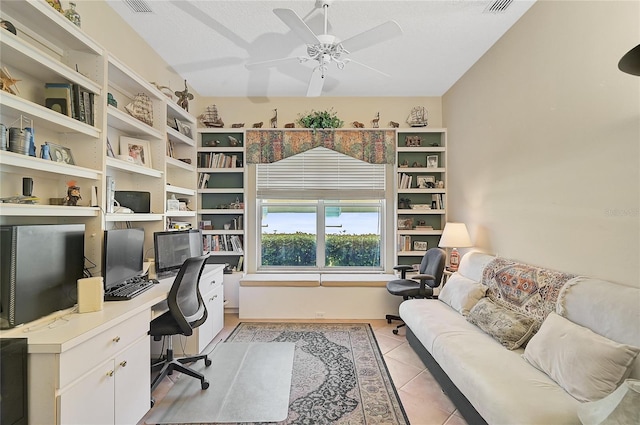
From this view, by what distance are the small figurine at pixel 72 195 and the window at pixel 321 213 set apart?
254 cm

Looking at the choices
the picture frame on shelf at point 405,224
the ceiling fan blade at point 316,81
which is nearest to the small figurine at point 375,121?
the ceiling fan blade at point 316,81

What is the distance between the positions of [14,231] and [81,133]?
829 mm

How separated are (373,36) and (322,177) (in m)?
2.35

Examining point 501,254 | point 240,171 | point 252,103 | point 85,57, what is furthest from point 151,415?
point 252,103

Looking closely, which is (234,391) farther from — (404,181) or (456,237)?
(404,181)

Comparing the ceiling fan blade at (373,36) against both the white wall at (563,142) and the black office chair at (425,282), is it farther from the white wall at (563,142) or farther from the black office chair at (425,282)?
the black office chair at (425,282)

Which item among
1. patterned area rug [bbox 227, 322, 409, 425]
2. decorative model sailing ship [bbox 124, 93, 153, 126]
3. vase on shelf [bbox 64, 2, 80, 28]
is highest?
vase on shelf [bbox 64, 2, 80, 28]

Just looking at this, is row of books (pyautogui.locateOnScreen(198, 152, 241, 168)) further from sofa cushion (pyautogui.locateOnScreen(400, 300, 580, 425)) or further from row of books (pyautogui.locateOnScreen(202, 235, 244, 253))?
sofa cushion (pyautogui.locateOnScreen(400, 300, 580, 425))

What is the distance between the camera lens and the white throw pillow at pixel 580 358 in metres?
1.40

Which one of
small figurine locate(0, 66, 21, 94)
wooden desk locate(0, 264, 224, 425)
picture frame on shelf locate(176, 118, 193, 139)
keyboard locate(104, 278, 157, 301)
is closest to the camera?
wooden desk locate(0, 264, 224, 425)

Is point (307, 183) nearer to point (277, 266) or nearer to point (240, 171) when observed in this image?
point (240, 171)

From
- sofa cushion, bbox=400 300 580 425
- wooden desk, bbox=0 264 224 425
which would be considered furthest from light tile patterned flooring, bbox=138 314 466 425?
wooden desk, bbox=0 264 224 425

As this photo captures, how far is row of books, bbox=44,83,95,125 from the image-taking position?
1810 mm

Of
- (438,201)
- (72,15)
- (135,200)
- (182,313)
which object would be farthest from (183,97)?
(438,201)
